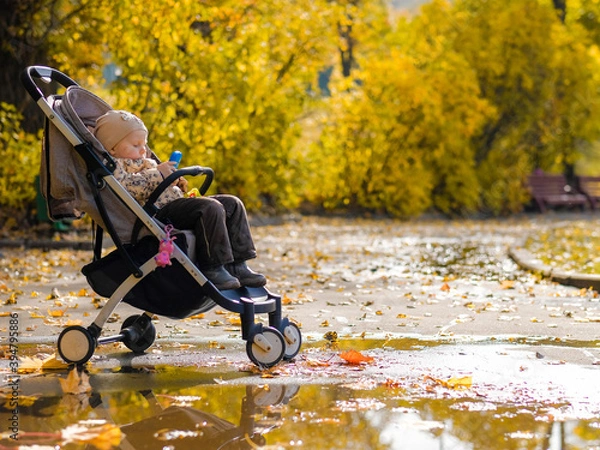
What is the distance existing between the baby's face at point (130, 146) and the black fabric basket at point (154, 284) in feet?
1.70

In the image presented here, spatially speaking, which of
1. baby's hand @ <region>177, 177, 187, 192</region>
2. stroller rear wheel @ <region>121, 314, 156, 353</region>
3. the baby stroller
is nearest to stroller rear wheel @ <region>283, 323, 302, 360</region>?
the baby stroller

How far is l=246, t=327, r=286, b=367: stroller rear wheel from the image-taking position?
574cm

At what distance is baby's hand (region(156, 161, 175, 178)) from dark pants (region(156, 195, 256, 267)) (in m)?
0.16

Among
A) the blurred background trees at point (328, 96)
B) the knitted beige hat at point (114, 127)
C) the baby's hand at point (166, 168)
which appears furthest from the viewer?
the blurred background trees at point (328, 96)

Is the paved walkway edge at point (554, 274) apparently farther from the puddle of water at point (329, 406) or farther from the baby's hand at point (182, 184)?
the baby's hand at point (182, 184)

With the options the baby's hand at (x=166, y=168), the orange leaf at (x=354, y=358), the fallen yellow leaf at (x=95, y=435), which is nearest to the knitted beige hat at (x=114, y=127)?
the baby's hand at (x=166, y=168)

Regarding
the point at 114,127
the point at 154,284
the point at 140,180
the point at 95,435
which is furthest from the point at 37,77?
the point at 95,435

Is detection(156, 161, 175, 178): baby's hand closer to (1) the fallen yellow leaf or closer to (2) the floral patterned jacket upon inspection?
(2) the floral patterned jacket

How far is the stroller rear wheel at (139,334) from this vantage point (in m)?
6.35

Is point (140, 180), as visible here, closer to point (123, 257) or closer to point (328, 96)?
point (123, 257)

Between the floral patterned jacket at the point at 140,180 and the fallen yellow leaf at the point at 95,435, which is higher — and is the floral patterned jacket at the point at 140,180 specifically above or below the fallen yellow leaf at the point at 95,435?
above

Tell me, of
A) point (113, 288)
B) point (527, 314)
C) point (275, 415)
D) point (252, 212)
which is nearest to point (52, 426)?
point (275, 415)

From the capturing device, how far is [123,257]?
230 inches

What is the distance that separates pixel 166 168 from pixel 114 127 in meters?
0.39
